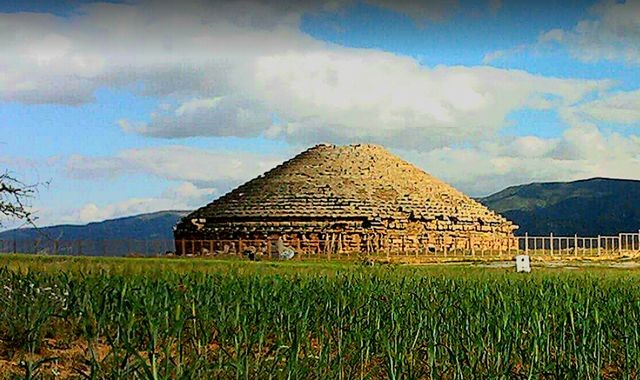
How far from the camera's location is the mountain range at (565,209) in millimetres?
134625

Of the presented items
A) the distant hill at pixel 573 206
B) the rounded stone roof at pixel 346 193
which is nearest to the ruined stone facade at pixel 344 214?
the rounded stone roof at pixel 346 193

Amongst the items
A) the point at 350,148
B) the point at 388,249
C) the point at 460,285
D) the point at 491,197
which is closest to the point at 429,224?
the point at 388,249

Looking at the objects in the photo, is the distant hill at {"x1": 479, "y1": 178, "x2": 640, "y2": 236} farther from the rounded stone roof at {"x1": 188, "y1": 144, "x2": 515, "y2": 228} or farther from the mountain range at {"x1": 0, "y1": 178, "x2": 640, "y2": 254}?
the rounded stone roof at {"x1": 188, "y1": 144, "x2": 515, "y2": 228}

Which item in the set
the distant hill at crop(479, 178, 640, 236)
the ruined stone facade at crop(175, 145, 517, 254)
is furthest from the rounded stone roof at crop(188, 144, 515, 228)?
the distant hill at crop(479, 178, 640, 236)

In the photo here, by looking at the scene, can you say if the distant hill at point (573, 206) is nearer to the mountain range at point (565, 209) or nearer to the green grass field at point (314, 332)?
the mountain range at point (565, 209)

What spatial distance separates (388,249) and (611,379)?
44693 millimetres

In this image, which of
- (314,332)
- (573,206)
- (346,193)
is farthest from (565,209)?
(314,332)

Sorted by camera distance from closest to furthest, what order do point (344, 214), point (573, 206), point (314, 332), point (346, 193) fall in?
point (314, 332) < point (344, 214) < point (346, 193) < point (573, 206)

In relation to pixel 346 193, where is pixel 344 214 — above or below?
below

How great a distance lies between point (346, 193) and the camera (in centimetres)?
6100

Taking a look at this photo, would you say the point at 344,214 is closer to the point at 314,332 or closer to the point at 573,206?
the point at 314,332

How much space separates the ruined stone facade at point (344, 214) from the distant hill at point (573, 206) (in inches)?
2650

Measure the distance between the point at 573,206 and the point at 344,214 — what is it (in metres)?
104

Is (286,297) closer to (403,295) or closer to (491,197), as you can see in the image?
(403,295)
